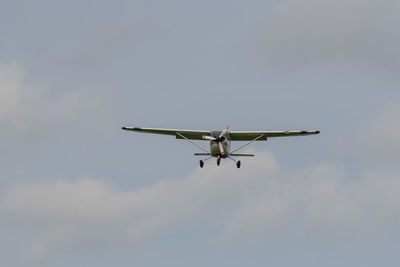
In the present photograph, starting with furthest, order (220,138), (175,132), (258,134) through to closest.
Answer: (175,132) < (258,134) < (220,138)

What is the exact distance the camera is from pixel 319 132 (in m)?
Answer: 69.4

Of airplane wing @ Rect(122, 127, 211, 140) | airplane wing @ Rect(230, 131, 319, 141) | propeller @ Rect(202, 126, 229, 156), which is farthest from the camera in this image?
airplane wing @ Rect(122, 127, 211, 140)

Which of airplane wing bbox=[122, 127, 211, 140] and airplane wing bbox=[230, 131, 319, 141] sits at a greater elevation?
airplane wing bbox=[122, 127, 211, 140]

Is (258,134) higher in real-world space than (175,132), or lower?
lower

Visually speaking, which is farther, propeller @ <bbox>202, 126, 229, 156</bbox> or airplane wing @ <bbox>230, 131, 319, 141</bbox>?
airplane wing @ <bbox>230, 131, 319, 141</bbox>

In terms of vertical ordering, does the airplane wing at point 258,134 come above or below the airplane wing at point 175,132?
below

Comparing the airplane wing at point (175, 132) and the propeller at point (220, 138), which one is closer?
the propeller at point (220, 138)

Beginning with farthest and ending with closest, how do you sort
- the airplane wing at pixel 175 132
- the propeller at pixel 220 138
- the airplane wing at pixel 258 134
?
the airplane wing at pixel 175 132 < the airplane wing at pixel 258 134 < the propeller at pixel 220 138

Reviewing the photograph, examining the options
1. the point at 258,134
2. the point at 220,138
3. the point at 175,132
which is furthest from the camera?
the point at 175,132

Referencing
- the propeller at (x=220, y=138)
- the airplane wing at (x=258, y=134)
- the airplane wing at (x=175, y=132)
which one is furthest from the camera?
the airplane wing at (x=175, y=132)

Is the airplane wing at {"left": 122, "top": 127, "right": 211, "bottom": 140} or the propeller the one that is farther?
the airplane wing at {"left": 122, "top": 127, "right": 211, "bottom": 140}

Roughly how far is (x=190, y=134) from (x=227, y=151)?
604 cm

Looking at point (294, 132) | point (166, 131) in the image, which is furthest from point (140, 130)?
point (294, 132)

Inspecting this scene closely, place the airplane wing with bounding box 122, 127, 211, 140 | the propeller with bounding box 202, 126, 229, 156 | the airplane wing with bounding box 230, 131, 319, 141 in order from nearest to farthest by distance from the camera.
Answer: the propeller with bounding box 202, 126, 229, 156, the airplane wing with bounding box 230, 131, 319, 141, the airplane wing with bounding box 122, 127, 211, 140
